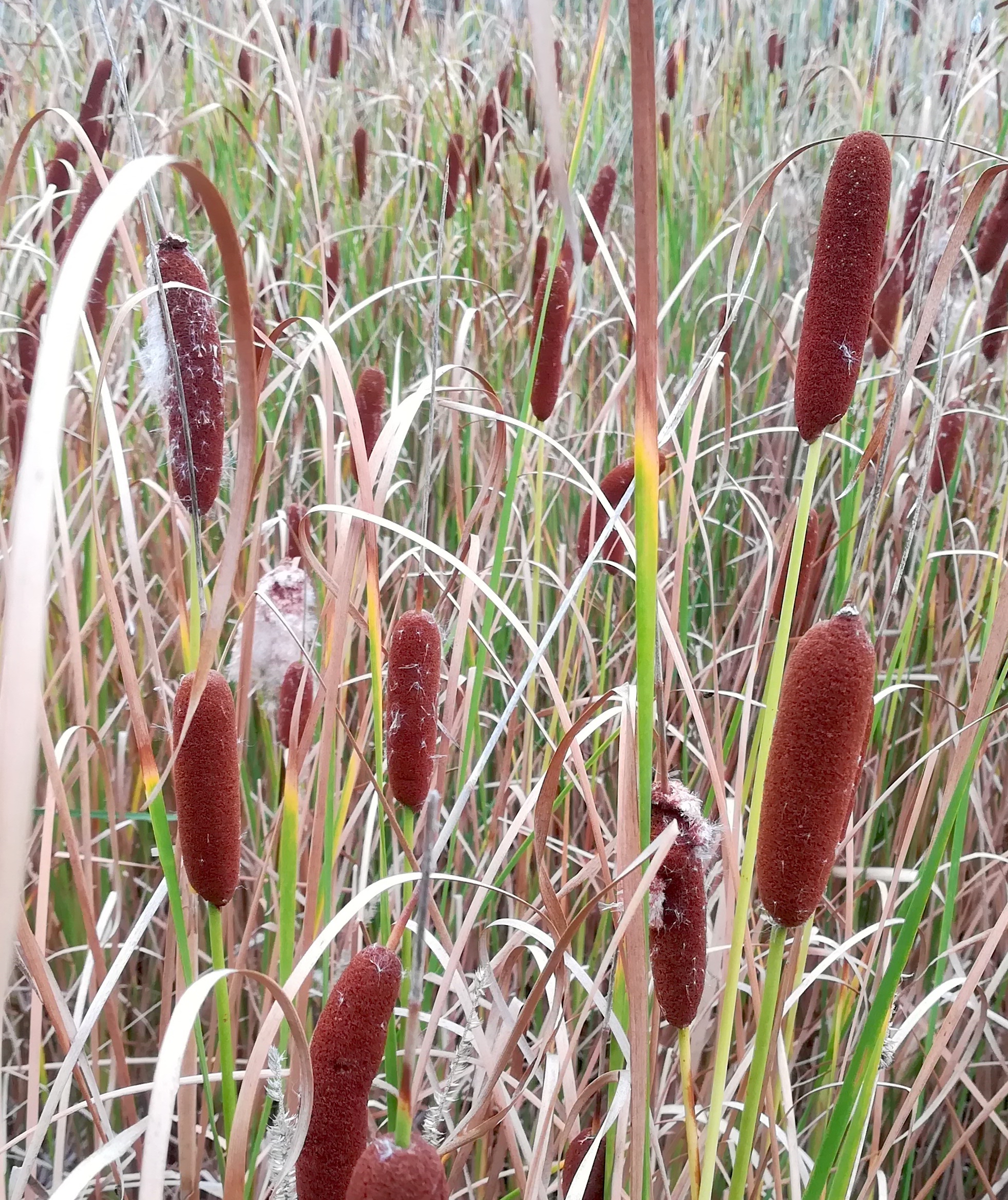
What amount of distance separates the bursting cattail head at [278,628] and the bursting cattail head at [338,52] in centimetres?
219

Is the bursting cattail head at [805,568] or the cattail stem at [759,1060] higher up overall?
the bursting cattail head at [805,568]

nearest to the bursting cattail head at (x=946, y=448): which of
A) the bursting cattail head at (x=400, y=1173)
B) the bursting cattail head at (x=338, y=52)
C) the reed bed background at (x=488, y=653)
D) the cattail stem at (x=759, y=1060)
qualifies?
the reed bed background at (x=488, y=653)

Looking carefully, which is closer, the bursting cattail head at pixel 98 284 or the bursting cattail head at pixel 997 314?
the bursting cattail head at pixel 98 284

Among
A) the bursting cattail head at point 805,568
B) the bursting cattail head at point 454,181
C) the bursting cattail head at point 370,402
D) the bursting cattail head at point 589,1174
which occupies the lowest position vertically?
the bursting cattail head at point 589,1174

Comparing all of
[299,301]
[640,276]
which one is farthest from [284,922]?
[299,301]

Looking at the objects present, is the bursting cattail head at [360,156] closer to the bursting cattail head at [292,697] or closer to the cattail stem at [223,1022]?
the bursting cattail head at [292,697]

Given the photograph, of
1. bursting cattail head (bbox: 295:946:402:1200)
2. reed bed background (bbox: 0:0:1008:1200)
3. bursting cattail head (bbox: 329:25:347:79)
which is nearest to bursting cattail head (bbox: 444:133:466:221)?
reed bed background (bbox: 0:0:1008:1200)

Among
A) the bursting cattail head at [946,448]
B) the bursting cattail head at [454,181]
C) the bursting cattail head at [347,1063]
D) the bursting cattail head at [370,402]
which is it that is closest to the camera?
the bursting cattail head at [347,1063]

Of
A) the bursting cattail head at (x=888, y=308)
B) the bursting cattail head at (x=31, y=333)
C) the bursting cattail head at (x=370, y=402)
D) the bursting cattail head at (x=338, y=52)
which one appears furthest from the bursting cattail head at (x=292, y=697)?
the bursting cattail head at (x=338, y=52)

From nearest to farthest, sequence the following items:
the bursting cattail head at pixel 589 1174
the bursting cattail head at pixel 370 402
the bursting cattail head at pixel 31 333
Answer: the bursting cattail head at pixel 589 1174 < the bursting cattail head at pixel 370 402 < the bursting cattail head at pixel 31 333

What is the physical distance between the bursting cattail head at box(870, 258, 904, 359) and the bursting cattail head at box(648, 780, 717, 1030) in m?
1.07

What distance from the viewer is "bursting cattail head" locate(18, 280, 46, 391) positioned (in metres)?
1.28

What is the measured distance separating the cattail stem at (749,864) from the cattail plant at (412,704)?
7.6 inches

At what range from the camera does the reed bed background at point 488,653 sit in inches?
24.5
